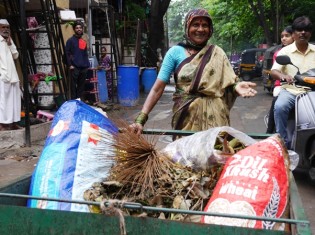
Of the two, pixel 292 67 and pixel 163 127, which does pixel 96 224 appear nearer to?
pixel 292 67

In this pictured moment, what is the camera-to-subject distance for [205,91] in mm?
3041

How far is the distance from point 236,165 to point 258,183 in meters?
0.15

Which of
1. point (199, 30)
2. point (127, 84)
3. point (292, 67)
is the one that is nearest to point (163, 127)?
point (127, 84)

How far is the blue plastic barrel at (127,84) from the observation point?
38.1 ft

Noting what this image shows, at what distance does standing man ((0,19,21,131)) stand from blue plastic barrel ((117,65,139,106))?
481 cm

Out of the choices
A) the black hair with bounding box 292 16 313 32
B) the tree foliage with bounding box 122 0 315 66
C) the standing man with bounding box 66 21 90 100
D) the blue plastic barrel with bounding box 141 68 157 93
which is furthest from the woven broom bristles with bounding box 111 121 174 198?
the tree foliage with bounding box 122 0 315 66

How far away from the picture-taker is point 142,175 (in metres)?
2.11

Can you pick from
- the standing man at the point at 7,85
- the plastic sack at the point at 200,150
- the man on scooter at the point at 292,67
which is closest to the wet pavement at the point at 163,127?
the plastic sack at the point at 200,150

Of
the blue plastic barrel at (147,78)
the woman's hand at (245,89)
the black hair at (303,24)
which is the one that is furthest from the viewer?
the blue plastic barrel at (147,78)

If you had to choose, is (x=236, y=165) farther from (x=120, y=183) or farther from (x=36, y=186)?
(x=36, y=186)

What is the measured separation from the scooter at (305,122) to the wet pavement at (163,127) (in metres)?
0.41

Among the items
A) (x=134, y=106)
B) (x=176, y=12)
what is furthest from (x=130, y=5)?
(x=176, y=12)

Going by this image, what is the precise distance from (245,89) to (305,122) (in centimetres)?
205

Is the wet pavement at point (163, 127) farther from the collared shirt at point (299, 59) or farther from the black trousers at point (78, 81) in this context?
the collared shirt at point (299, 59)
